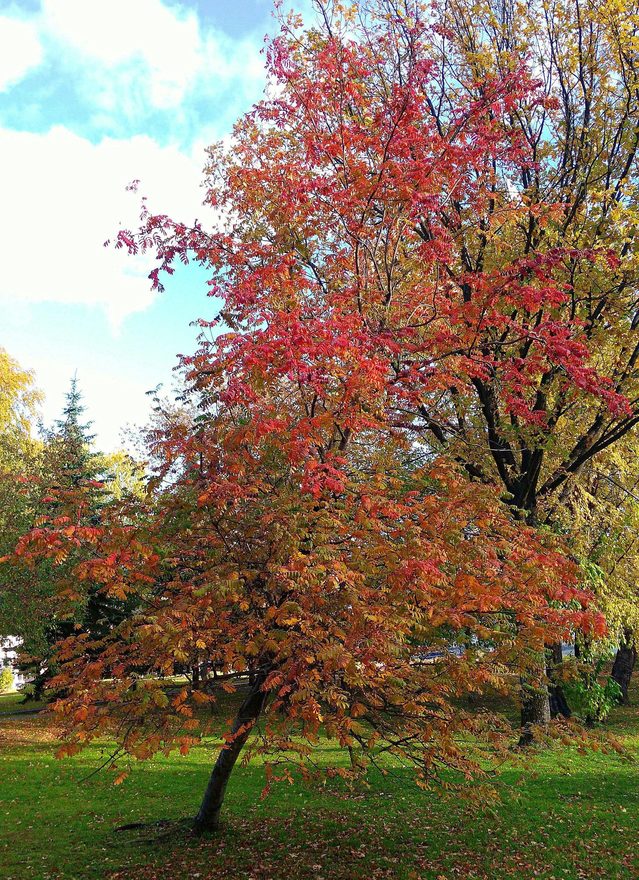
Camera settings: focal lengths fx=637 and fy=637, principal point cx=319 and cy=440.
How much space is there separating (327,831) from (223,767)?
226cm

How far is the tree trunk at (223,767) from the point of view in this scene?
698cm

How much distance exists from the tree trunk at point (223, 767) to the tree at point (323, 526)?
0.04m

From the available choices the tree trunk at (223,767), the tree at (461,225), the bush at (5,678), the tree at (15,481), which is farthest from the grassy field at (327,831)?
the bush at (5,678)

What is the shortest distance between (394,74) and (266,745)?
11.3 metres

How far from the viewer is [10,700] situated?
31469 mm

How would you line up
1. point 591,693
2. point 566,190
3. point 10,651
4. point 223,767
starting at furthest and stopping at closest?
point 10,651 < point 591,693 < point 566,190 < point 223,767

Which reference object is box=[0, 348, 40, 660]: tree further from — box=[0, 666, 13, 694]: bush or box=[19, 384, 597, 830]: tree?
box=[0, 666, 13, 694]: bush

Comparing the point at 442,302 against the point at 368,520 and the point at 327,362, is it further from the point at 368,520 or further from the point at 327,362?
the point at 368,520

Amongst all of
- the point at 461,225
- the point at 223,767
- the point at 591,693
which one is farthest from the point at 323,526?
the point at 591,693

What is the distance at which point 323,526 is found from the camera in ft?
18.6

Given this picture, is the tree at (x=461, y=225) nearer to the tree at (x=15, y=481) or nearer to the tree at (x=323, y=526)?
the tree at (x=323, y=526)

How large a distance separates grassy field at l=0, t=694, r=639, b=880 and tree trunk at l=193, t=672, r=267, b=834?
0.28 meters

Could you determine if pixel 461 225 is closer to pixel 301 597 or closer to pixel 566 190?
pixel 566 190

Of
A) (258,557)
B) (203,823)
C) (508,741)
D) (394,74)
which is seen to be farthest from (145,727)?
(394,74)
